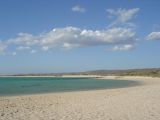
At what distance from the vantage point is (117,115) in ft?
41.6

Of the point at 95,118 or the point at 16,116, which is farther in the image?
the point at 16,116

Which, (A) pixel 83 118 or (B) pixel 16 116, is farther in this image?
(B) pixel 16 116

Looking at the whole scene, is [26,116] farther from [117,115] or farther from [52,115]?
[117,115]

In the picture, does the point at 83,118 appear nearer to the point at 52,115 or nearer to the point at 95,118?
the point at 95,118

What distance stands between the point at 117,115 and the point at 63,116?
7.75ft

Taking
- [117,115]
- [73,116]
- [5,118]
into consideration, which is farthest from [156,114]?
[5,118]

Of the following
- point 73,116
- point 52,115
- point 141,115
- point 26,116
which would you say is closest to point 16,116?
point 26,116

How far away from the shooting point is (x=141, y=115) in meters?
12.6

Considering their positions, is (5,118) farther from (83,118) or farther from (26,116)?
(83,118)

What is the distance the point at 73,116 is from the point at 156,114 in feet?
11.8

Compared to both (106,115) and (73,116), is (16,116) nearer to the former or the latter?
(73,116)

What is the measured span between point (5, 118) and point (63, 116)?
248cm

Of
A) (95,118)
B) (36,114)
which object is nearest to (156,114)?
(95,118)

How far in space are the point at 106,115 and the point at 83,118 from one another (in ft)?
3.98
